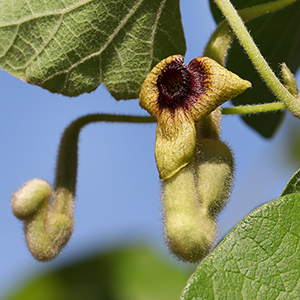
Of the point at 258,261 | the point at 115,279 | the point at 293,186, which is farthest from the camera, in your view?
the point at 115,279

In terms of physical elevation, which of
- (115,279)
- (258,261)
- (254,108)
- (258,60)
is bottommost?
(115,279)

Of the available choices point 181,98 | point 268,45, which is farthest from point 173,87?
point 268,45

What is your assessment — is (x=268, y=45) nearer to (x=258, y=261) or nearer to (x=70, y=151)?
(x=70, y=151)

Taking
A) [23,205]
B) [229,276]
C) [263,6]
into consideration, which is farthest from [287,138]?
[229,276]

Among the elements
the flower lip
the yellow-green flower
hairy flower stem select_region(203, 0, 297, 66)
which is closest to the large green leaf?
the yellow-green flower

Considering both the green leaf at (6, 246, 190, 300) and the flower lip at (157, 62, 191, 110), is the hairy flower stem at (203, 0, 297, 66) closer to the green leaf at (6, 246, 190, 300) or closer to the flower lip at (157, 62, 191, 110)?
the flower lip at (157, 62, 191, 110)
